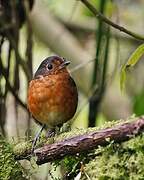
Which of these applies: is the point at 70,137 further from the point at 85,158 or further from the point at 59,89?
the point at 59,89

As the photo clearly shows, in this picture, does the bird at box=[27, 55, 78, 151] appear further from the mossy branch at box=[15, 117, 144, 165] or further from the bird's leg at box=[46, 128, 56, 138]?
the mossy branch at box=[15, 117, 144, 165]

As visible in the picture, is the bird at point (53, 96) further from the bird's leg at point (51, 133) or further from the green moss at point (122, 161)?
the green moss at point (122, 161)

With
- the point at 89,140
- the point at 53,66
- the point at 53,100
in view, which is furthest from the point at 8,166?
the point at 53,66

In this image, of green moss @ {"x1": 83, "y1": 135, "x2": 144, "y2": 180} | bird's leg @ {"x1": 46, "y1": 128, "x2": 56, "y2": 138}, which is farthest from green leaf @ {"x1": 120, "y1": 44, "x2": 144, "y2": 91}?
green moss @ {"x1": 83, "y1": 135, "x2": 144, "y2": 180}

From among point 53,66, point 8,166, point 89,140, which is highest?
point 53,66

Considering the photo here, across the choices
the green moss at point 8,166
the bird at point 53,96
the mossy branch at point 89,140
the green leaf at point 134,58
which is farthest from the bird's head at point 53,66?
the mossy branch at point 89,140

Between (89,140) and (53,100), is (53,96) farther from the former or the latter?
(89,140)

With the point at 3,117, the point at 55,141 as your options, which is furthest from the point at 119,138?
the point at 3,117
